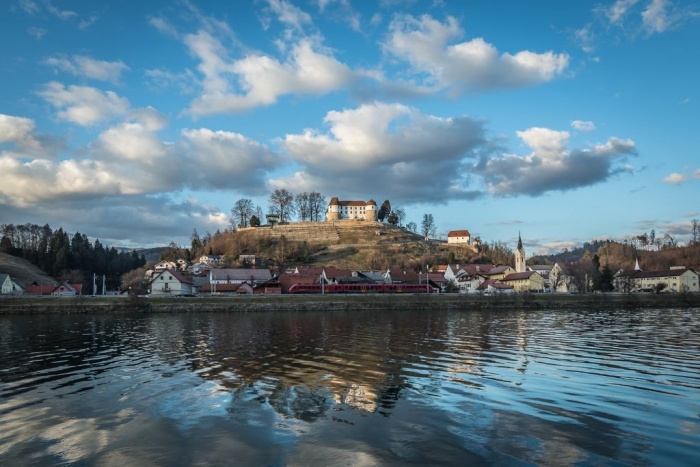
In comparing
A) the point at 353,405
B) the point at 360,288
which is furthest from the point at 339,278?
the point at 353,405

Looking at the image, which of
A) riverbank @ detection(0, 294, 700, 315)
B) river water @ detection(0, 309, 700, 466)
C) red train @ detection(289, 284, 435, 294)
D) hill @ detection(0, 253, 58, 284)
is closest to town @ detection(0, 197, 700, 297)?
red train @ detection(289, 284, 435, 294)

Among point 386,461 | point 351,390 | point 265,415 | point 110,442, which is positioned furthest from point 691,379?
point 110,442

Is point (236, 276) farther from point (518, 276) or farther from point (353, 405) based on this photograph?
point (353, 405)

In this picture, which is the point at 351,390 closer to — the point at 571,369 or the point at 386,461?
the point at 386,461

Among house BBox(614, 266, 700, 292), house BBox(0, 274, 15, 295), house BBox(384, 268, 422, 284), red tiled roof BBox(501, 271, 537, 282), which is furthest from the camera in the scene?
house BBox(614, 266, 700, 292)

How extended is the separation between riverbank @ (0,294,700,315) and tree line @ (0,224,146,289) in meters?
73.7

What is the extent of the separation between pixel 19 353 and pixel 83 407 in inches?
744

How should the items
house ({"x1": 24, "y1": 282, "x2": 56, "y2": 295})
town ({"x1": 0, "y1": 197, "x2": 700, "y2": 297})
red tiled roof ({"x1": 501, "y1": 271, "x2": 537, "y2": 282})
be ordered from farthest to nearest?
1. red tiled roof ({"x1": 501, "y1": 271, "x2": 537, "y2": 282})
2. house ({"x1": 24, "y1": 282, "x2": 56, "y2": 295})
3. town ({"x1": 0, "y1": 197, "x2": 700, "y2": 297})

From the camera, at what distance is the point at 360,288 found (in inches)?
4326

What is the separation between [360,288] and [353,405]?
306ft

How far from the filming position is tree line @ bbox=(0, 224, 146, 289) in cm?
15525

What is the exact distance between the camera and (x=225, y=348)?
33188 millimetres

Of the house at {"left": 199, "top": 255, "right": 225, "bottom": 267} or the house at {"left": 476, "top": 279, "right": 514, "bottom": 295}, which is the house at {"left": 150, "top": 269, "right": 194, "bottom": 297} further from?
the house at {"left": 476, "top": 279, "right": 514, "bottom": 295}

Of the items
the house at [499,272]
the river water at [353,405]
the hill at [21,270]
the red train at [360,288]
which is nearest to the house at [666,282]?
the house at [499,272]
